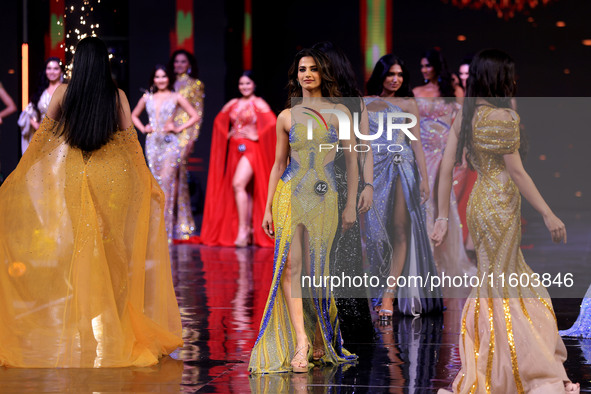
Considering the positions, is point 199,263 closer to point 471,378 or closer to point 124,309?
point 124,309

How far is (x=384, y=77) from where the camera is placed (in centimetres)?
639

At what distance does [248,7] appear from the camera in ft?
42.5

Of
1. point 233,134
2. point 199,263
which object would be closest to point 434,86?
point 199,263

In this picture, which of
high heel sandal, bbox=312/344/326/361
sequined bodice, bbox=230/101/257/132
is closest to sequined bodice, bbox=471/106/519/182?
high heel sandal, bbox=312/344/326/361

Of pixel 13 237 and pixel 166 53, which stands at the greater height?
pixel 166 53

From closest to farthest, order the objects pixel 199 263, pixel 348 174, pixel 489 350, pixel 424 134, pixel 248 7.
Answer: pixel 489 350
pixel 348 174
pixel 424 134
pixel 199 263
pixel 248 7

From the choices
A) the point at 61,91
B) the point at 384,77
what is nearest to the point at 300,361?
the point at 61,91

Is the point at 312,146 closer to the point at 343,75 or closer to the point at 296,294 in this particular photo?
the point at 343,75

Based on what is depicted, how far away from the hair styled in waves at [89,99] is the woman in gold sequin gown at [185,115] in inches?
275

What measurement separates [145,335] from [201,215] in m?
8.24

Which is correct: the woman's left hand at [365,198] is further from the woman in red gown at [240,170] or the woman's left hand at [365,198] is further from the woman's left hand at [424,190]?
the woman in red gown at [240,170]

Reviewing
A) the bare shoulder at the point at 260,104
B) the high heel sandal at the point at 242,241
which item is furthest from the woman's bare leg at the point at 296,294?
the bare shoulder at the point at 260,104

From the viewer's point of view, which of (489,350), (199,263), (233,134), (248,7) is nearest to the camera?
(489,350)

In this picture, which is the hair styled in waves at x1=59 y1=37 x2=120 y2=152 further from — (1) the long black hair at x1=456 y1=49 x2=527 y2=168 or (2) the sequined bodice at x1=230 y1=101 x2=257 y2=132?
(2) the sequined bodice at x1=230 y1=101 x2=257 y2=132
